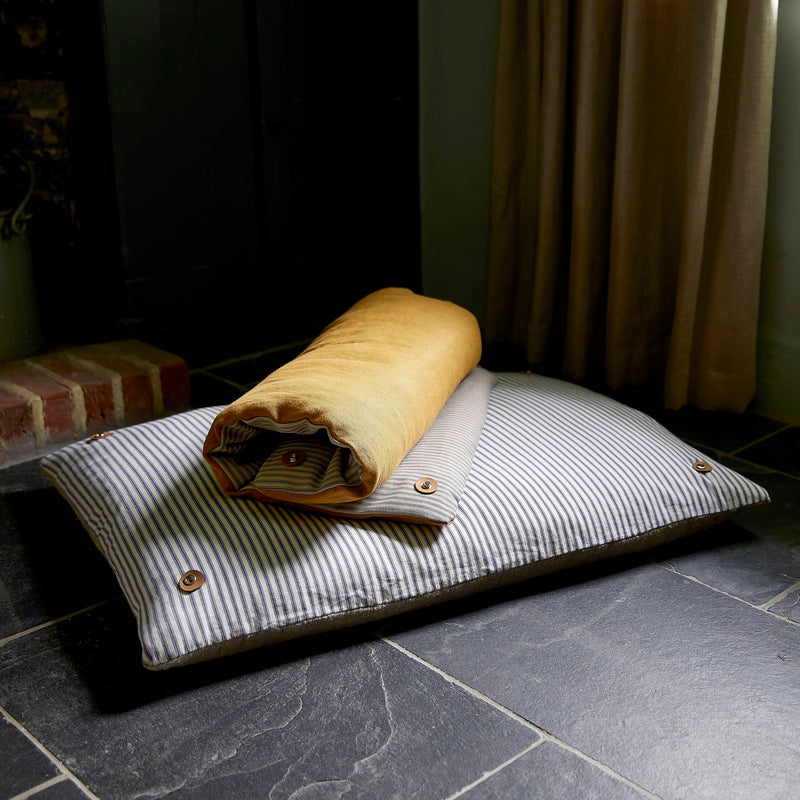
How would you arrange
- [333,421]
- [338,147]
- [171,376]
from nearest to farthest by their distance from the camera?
[333,421], [171,376], [338,147]

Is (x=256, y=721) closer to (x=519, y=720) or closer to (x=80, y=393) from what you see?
(x=519, y=720)

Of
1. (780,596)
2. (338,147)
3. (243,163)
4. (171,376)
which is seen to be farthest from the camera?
(338,147)

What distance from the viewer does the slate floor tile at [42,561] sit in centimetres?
146

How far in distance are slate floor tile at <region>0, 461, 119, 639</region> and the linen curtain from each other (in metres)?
1.26

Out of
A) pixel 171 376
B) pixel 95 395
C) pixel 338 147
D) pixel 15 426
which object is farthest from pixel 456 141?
pixel 15 426

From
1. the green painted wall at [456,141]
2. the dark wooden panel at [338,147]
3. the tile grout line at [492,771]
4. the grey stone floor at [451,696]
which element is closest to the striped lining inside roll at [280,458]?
the grey stone floor at [451,696]

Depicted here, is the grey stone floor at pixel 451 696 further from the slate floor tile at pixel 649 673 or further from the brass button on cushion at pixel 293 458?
the brass button on cushion at pixel 293 458

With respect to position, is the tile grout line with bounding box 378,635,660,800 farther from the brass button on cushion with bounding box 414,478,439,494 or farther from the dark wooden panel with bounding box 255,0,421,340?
the dark wooden panel with bounding box 255,0,421,340

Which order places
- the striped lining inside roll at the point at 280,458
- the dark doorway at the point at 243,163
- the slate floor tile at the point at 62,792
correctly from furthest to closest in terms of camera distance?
the dark doorway at the point at 243,163, the striped lining inside roll at the point at 280,458, the slate floor tile at the point at 62,792

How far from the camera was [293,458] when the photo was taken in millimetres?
1437

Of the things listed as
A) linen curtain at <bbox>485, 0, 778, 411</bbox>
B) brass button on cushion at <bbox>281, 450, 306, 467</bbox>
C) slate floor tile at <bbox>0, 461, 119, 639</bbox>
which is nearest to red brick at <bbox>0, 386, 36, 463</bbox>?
slate floor tile at <bbox>0, 461, 119, 639</bbox>

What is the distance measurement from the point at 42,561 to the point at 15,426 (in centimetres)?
46

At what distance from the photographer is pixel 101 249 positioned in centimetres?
240

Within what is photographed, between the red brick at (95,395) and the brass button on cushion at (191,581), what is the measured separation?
85cm
